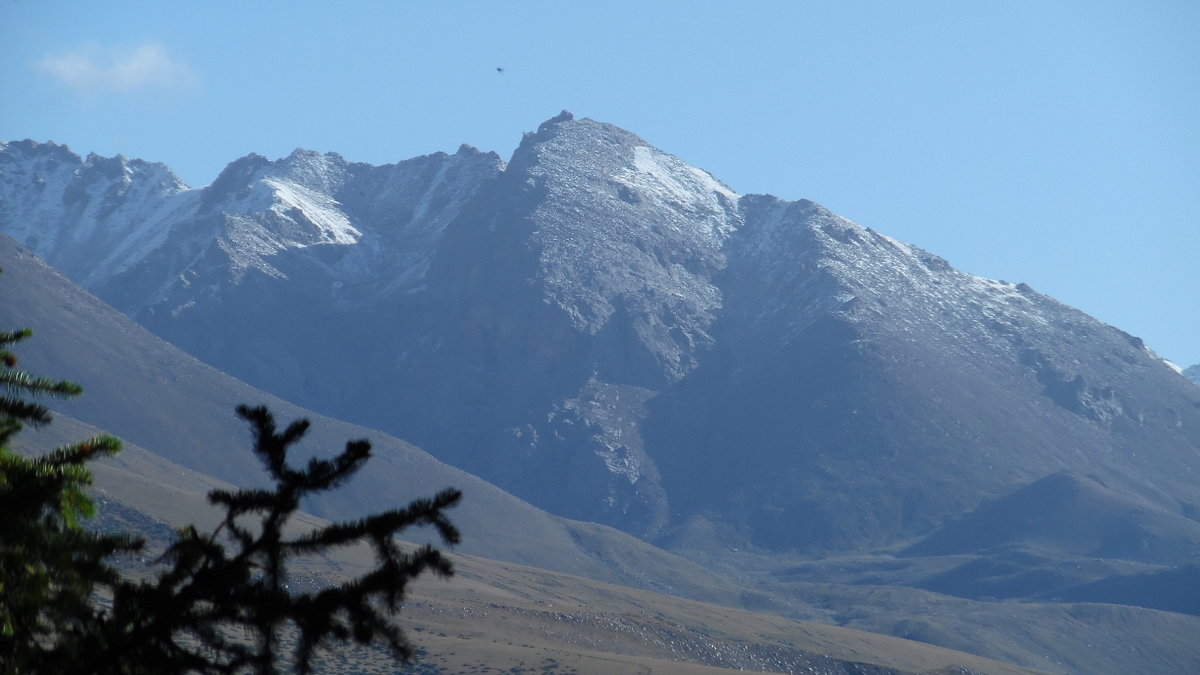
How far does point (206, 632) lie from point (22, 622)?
4.43 feet

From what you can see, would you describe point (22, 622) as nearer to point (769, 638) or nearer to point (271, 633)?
point (271, 633)

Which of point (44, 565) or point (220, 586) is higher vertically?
point (220, 586)

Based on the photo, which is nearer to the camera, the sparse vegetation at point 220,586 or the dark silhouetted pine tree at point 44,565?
the dark silhouetted pine tree at point 44,565

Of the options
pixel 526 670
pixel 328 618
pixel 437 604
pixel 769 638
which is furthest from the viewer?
pixel 769 638

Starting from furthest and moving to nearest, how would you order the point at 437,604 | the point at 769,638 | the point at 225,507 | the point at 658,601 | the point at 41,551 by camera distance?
1. the point at 658,601
2. the point at 769,638
3. the point at 437,604
4. the point at 225,507
5. the point at 41,551

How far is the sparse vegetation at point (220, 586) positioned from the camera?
32.5 feet

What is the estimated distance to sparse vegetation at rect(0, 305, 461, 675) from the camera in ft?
32.5

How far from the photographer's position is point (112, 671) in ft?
33.3

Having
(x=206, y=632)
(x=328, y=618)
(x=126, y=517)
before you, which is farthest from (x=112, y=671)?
(x=126, y=517)

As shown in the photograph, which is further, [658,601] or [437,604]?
[658,601]

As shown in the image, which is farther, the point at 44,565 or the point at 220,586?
the point at 220,586

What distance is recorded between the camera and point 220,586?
10477 millimetres

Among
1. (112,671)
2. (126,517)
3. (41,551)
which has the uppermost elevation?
(41,551)

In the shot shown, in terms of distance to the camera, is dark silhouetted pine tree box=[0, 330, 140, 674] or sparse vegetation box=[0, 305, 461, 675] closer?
dark silhouetted pine tree box=[0, 330, 140, 674]
